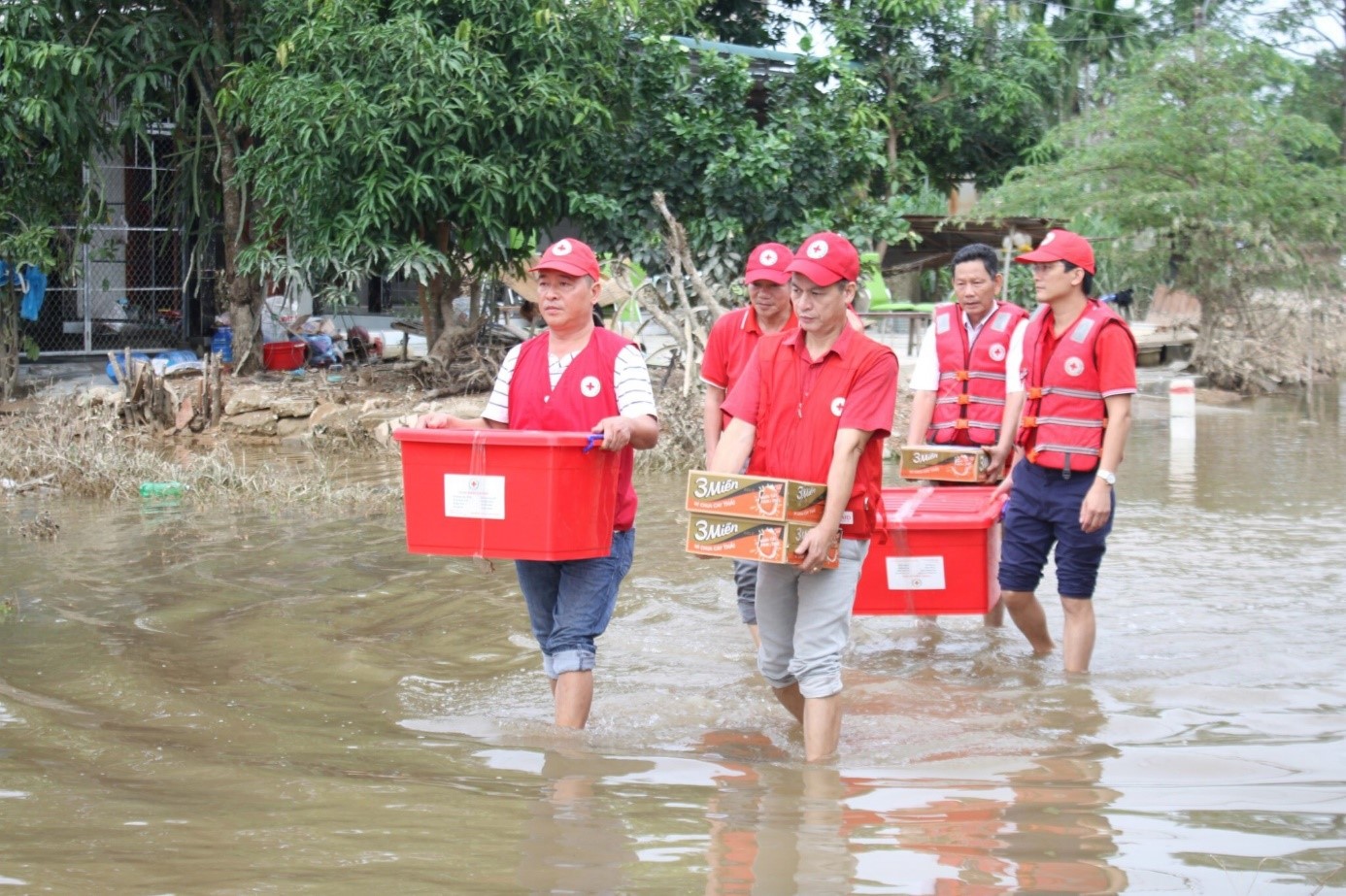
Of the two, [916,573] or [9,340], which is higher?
[9,340]

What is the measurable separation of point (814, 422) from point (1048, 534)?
1763mm

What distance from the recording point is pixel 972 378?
7090 mm

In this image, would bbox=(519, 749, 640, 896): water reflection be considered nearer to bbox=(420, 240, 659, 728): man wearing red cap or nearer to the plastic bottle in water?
bbox=(420, 240, 659, 728): man wearing red cap

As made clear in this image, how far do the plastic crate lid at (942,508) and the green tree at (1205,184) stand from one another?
13.6 m

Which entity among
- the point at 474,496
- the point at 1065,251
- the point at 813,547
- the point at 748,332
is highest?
the point at 1065,251

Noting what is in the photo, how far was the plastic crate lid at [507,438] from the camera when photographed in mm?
4992

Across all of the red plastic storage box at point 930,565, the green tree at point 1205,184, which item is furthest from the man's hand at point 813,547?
the green tree at point 1205,184

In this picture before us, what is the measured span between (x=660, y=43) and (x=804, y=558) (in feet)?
39.1

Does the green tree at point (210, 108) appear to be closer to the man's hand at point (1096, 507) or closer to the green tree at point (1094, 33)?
the man's hand at point (1096, 507)

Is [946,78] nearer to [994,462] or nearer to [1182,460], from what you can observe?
[1182,460]

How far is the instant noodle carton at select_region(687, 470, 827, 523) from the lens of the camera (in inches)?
187

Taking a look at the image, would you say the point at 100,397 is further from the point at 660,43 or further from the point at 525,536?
the point at 525,536

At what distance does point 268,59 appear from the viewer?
15062 millimetres

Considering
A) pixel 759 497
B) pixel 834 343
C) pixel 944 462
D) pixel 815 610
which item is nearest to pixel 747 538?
pixel 759 497
